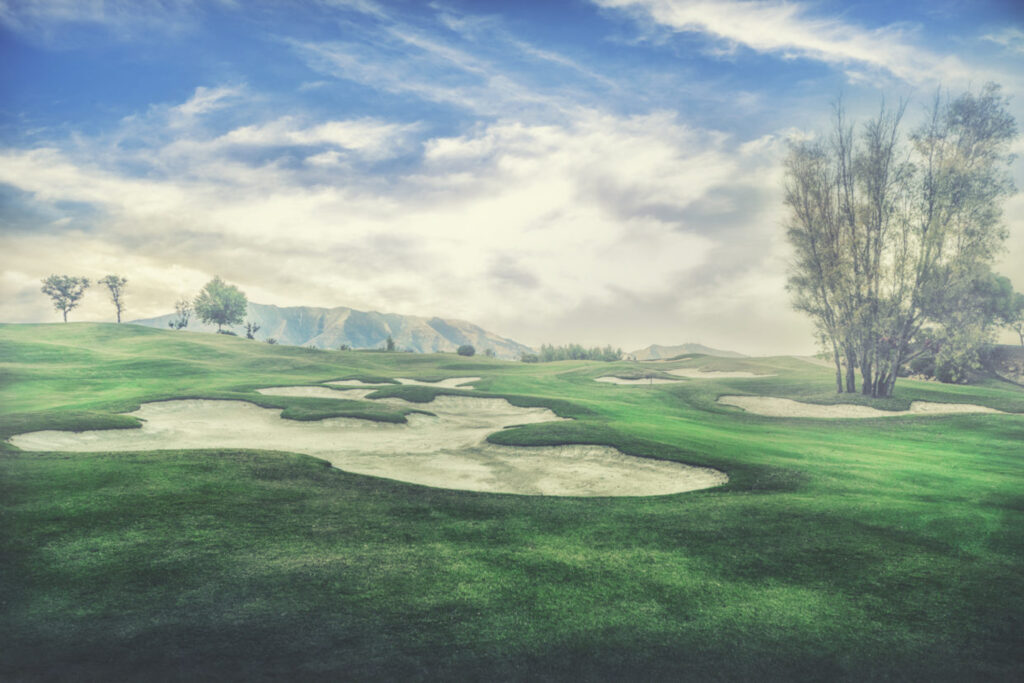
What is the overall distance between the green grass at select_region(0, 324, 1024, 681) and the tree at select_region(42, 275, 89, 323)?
91799mm

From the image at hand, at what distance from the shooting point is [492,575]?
6113 millimetres

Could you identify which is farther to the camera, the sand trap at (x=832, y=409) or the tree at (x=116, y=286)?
the tree at (x=116, y=286)

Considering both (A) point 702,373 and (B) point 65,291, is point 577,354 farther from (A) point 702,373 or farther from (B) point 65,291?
(B) point 65,291

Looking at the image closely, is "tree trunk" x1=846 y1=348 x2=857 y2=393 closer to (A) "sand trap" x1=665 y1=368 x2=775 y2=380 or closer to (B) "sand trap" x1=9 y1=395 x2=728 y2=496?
(A) "sand trap" x1=665 y1=368 x2=775 y2=380

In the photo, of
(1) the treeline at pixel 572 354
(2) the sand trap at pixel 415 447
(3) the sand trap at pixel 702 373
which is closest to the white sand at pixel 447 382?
(2) the sand trap at pixel 415 447

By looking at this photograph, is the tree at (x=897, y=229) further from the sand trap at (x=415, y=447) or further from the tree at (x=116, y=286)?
the tree at (x=116, y=286)

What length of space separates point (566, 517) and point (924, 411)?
29.3 m

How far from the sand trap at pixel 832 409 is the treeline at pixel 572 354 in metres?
59.1

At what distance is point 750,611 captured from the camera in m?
5.42

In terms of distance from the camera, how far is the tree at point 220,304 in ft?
273

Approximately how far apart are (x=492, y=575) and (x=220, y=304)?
9107 cm

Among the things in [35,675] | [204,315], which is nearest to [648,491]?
[35,675]

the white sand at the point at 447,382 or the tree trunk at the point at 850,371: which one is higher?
the tree trunk at the point at 850,371

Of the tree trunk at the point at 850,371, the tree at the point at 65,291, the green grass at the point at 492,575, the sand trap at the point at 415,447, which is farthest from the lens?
the tree at the point at 65,291
